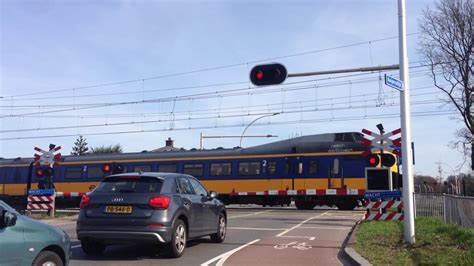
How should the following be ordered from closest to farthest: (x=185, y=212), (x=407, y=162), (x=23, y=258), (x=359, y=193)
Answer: (x=23, y=258)
(x=185, y=212)
(x=407, y=162)
(x=359, y=193)

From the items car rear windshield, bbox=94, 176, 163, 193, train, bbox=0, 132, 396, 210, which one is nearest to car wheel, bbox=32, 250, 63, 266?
car rear windshield, bbox=94, 176, 163, 193

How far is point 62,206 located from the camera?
37625mm

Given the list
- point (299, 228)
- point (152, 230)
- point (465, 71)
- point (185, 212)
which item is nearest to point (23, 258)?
point (152, 230)

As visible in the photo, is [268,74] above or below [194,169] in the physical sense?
above

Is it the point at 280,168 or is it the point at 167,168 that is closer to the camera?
the point at 280,168

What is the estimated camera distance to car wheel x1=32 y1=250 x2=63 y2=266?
6.68 m

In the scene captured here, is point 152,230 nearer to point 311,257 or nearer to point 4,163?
point 311,257

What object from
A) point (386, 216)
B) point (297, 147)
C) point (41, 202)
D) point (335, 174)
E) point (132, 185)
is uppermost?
point (297, 147)

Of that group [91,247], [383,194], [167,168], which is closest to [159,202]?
[91,247]

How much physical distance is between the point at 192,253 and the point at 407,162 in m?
5.01

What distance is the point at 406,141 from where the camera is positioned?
11414 mm

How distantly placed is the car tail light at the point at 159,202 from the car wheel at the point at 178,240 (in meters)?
0.48

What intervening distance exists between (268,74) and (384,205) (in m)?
5.71

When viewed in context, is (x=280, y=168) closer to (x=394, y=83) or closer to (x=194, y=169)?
(x=194, y=169)
